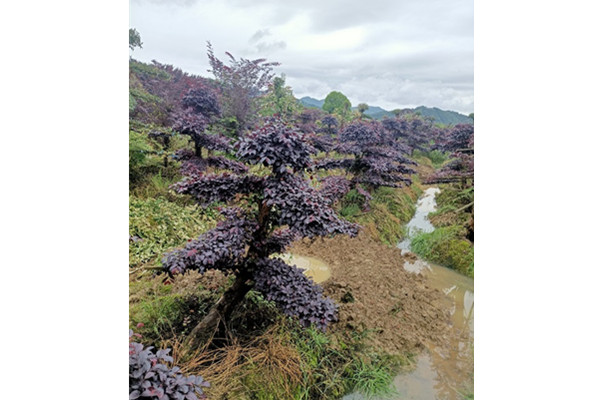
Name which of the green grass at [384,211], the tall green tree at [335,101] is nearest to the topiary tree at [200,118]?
the tall green tree at [335,101]

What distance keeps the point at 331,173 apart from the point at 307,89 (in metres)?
2.11

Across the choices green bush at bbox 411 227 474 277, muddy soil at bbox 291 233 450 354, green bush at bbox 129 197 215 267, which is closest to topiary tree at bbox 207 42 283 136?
green bush at bbox 129 197 215 267

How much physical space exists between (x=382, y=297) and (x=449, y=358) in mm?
543

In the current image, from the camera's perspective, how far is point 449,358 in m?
1.84

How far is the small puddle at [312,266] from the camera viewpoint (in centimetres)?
237

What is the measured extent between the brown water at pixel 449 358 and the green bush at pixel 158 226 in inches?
46.2

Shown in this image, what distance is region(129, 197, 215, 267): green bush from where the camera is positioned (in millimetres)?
1727

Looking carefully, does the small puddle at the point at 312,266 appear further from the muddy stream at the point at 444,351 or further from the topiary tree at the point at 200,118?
the topiary tree at the point at 200,118

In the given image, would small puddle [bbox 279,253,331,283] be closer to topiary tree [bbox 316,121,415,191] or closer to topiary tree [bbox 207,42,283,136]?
topiary tree [bbox 207,42,283,136]

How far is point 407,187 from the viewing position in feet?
12.9

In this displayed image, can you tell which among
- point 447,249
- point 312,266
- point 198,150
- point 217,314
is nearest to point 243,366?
point 217,314
